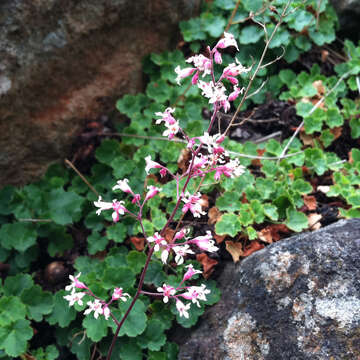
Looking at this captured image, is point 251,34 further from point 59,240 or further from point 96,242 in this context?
point 59,240

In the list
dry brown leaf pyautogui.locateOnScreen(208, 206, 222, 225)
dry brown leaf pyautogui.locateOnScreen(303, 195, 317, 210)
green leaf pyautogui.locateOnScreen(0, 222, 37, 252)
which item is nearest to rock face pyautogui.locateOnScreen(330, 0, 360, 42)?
dry brown leaf pyautogui.locateOnScreen(303, 195, 317, 210)

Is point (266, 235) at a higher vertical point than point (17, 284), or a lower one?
lower

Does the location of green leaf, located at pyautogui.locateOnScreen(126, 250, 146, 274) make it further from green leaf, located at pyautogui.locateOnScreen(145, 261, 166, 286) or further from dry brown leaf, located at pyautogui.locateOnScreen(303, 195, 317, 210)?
dry brown leaf, located at pyautogui.locateOnScreen(303, 195, 317, 210)

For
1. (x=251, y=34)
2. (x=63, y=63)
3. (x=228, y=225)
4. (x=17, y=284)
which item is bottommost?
(x=228, y=225)

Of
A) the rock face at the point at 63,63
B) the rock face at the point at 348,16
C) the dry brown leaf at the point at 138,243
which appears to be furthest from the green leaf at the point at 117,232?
the rock face at the point at 348,16

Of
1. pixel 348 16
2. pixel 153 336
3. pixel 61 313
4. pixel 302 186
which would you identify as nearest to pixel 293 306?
pixel 153 336

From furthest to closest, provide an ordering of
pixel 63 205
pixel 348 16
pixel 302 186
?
pixel 348 16
pixel 63 205
pixel 302 186

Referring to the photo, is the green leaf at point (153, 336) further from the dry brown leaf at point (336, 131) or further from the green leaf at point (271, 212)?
the dry brown leaf at point (336, 131)

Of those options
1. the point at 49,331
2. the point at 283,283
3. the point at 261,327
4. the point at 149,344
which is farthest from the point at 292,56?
the point at 49,331
